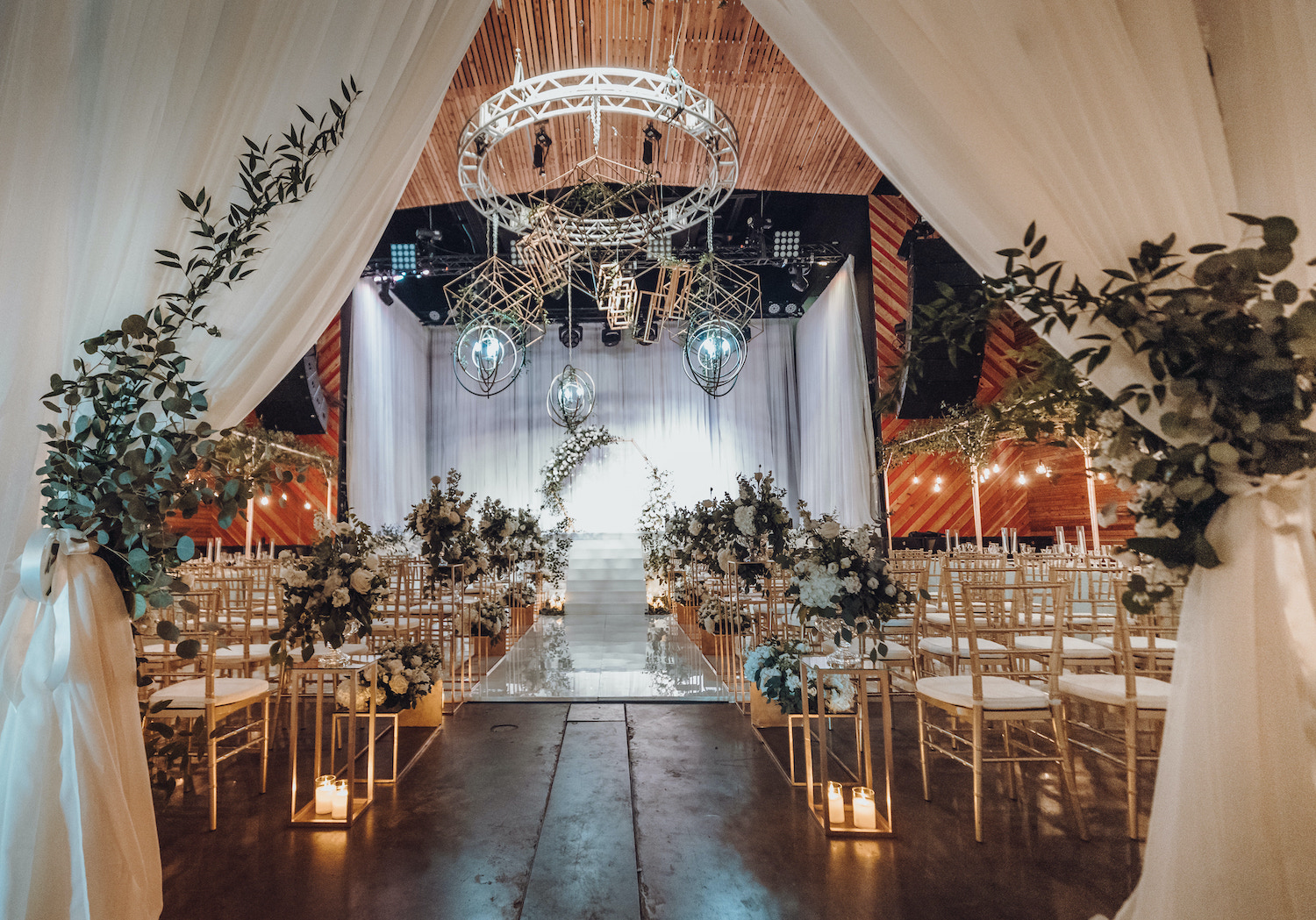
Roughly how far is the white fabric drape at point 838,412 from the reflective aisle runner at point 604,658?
4286mm

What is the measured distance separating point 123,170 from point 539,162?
107 inches

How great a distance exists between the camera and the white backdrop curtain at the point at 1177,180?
4.76 feet

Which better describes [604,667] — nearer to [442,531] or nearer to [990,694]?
[442,531]

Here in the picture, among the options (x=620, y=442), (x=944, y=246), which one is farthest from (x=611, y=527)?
(x=944, y=246)

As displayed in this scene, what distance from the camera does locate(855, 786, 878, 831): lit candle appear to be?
285cm

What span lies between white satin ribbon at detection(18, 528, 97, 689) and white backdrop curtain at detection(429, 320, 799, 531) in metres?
15.1

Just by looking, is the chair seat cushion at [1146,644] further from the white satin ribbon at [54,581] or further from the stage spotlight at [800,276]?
the stage spotlight at [800,276]

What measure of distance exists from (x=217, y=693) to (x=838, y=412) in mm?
11959

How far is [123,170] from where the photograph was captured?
6.70 ft

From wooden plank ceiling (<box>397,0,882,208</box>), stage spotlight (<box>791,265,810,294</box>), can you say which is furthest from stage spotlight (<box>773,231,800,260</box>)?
wooden plank ceiling (<box>397,0,882,208</box>)

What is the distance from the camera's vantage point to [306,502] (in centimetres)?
1223

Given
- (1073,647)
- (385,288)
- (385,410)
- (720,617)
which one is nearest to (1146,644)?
(1073,647)

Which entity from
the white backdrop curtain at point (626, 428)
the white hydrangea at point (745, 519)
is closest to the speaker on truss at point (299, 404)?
the white backdrop curtain at point (626, 428)

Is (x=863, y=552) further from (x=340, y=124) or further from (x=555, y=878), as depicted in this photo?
(x=340, y=124)
